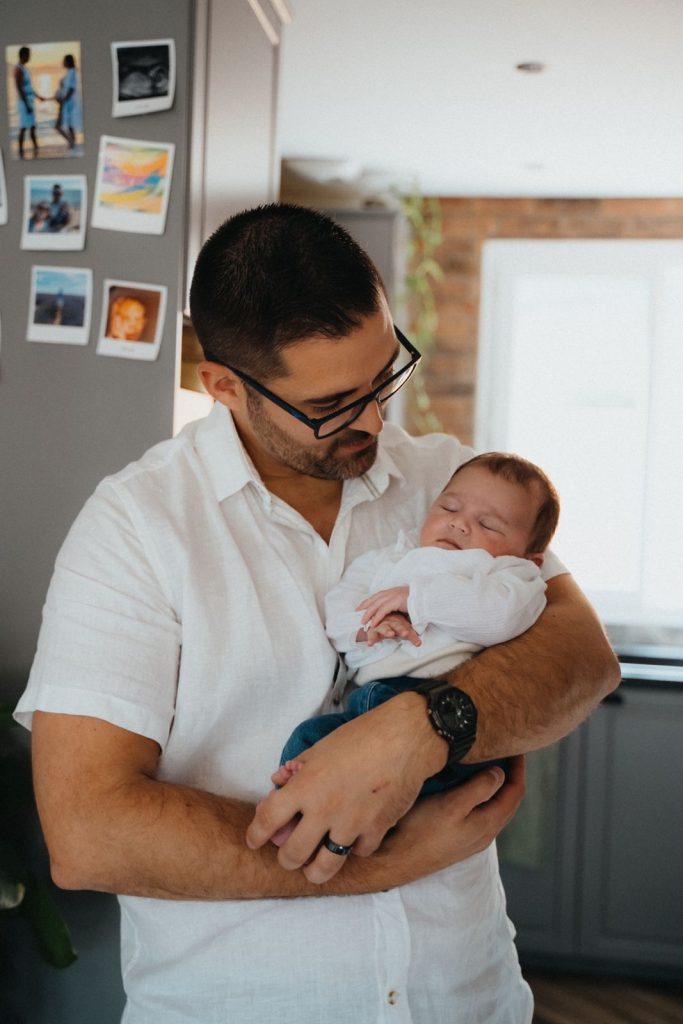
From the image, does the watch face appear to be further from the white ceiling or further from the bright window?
the bright window

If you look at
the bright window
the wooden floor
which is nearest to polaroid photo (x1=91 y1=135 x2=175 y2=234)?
the wooden floor

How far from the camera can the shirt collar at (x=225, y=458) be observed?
1244 millimetres

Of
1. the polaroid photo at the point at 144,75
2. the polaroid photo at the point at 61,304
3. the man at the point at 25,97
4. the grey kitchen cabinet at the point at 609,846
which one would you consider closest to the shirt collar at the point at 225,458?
the polaroid photo at the point at 61,304

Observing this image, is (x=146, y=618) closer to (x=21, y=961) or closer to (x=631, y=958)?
(x=21, y=961)

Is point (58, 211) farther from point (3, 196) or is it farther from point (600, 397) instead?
point (600, 397)

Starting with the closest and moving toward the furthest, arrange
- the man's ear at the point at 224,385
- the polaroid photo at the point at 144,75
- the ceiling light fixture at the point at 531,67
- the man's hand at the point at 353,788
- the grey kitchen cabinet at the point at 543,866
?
the man's hand at the point at 353,788 → the man's ear at the point at 224,385 → the polaroid photo at the point at 144,75 → the ceiling light fixture at the point at 531,67 → the grey kitchen cabinet at the point at 543,866

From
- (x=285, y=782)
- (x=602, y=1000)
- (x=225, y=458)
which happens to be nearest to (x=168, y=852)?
(x=285, y=782)

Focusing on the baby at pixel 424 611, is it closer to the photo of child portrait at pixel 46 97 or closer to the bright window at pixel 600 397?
the photo of child portrait at pixel 46 97

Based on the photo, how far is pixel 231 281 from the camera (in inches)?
50.4

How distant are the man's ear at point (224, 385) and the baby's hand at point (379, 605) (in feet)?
1.11

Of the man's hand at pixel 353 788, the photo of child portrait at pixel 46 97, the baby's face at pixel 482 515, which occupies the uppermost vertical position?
the photo of child portrait at pixel 46 97

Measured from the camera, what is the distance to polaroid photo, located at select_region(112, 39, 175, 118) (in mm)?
1966

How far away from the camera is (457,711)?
1.06m

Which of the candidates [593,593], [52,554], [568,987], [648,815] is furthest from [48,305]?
[593,593]
